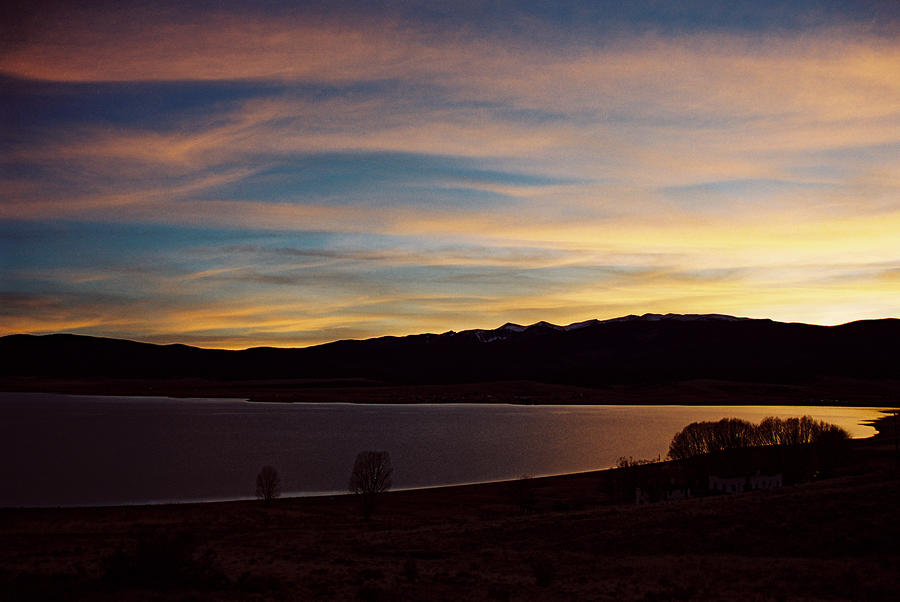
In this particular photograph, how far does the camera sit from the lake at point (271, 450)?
64688 mm

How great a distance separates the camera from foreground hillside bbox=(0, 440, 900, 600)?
56.7ft

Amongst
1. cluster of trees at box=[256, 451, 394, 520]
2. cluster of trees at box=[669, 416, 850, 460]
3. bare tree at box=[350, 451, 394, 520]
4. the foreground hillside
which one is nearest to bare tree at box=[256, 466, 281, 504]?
cluster of trees at box=[256, 451, 394, 520]

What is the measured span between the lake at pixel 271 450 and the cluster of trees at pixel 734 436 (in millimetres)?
14163

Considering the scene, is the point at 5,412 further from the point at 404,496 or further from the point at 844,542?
the point at 844,542

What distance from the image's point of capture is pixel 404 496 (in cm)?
5825

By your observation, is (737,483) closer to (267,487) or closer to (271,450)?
(267,487)

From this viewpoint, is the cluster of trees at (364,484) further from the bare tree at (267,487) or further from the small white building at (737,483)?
the small white building at (737,483)

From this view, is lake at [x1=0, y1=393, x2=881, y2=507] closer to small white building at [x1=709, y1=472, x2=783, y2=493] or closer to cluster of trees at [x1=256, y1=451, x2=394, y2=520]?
cluster of trees at [x1=256, y1=451, x2=394, y2=520]

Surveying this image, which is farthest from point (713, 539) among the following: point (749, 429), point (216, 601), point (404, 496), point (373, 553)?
point (749, 429)

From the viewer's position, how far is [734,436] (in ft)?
236

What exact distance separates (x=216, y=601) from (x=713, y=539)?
18.2m

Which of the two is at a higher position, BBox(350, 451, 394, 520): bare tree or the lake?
BBox(350, 451, 394, 520): bare tree

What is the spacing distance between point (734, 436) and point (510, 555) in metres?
53.3

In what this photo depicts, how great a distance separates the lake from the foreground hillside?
75.2ft
